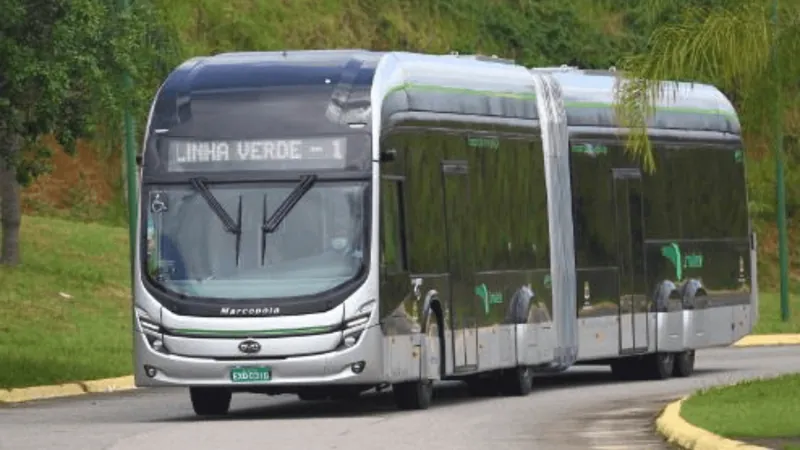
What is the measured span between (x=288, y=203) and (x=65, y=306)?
60.5ft

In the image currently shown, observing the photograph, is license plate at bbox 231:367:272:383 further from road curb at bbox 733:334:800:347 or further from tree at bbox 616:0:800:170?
road curb at bbox 733:334:800:347

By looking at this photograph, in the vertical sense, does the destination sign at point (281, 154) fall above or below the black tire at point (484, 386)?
above

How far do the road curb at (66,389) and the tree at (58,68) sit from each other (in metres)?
2.54

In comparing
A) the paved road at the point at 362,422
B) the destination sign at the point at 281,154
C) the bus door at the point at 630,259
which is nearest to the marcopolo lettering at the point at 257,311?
the paved road at the point at 362,422

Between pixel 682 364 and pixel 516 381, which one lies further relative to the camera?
pixel 682 364

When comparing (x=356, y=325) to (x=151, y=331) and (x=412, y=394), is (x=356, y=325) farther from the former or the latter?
(x=151, y=331)

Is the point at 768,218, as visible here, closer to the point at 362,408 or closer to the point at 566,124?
the point at 566,124

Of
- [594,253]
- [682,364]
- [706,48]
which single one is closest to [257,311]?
[706,48]

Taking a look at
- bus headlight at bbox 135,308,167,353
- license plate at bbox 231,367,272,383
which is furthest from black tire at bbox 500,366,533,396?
bus headlight at bbox 135,308,167,353

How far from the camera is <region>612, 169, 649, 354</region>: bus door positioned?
31594 mm

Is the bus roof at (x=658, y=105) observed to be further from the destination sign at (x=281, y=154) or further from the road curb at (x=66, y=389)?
the road curb at (x=66, y=389)

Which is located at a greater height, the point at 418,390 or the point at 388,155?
the point at 388,155

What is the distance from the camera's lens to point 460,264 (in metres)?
26.9

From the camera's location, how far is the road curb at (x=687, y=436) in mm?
17562
